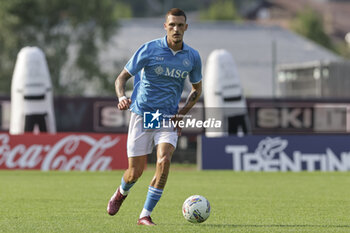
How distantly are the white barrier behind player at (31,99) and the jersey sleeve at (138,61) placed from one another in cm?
1785

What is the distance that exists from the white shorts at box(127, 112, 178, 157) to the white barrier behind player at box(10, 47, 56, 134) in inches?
697

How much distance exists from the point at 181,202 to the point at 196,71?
3981 mm

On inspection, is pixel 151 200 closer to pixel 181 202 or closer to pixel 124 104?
pixel 124 104

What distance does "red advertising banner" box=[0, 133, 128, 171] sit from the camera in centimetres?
2422

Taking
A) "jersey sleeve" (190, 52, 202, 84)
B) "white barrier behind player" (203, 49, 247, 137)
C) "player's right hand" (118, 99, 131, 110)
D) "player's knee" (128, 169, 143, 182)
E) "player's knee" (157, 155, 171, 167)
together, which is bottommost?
"white barrier behind player" (203, 49, 247, 137)

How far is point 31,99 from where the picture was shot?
2812 cm

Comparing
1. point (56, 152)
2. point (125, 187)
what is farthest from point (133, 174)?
point (56, 152)

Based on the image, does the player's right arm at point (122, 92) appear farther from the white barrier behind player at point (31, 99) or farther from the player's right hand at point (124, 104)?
the white barrier behind player at point (31, 99)

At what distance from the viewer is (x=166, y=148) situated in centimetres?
1048

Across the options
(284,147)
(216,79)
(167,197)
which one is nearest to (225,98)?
(216,79)

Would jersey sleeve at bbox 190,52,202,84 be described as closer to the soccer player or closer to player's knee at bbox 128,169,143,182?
the soccer player

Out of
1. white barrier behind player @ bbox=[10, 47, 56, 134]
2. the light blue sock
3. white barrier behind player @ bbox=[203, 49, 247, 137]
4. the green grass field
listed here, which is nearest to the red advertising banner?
the green grass field

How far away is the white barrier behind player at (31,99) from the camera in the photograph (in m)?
28.0

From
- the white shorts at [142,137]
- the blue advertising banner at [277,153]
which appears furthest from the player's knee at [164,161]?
the blue advertising banner at [277,153]
